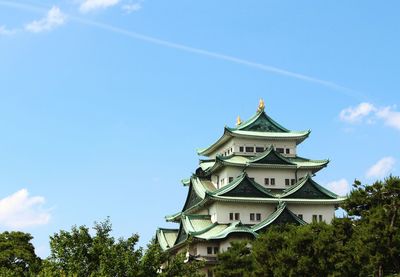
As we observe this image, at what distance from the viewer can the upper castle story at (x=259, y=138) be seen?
7081cm

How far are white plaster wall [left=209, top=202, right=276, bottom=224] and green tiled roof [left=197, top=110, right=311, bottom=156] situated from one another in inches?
309

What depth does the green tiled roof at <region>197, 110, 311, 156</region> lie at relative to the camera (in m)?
70.5

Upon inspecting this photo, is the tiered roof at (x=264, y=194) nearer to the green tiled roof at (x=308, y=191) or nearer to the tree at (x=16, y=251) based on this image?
the green tiled roof at (x=308, y=191)

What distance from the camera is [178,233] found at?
237ft

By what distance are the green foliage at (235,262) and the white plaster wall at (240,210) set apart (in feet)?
41.9

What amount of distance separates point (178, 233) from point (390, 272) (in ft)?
113

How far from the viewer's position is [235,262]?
2036 inches

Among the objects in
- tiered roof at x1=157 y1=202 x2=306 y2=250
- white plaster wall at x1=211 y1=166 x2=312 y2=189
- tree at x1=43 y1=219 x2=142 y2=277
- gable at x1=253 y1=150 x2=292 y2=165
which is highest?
gable at x1=253 y1=150 x2=292 y2=165

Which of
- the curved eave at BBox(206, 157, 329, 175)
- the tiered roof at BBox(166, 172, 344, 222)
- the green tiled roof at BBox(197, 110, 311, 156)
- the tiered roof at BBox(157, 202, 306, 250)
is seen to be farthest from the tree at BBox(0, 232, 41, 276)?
the green tiled roof at BBox(197, 110, 311, 156)

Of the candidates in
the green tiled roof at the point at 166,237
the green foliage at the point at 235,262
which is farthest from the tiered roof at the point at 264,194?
the green foliage at the point at 235,262

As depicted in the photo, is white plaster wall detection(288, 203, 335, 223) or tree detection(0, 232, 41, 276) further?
white plaster wall detection(288, 203, 335, 223)

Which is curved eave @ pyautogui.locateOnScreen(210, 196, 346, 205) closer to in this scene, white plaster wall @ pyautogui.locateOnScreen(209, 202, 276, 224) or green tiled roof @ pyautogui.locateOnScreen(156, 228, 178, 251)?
white plaster wall @ pyautogui.locateOnScreen(209, 202, 276, 224)

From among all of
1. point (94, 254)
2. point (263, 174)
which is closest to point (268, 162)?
point (263, 174)

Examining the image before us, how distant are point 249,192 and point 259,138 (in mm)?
7776
